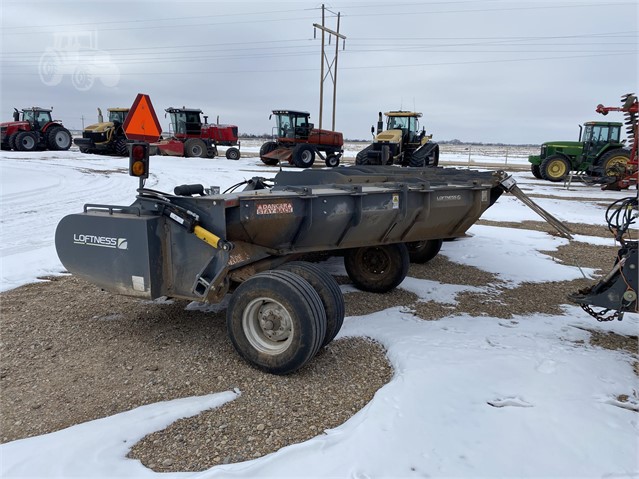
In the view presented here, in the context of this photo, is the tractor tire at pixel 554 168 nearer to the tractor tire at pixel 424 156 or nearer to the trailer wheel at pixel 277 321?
the tractor tire at pixel 424 156

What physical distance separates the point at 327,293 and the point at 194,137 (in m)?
25.9

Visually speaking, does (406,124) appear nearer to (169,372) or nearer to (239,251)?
(239,251)

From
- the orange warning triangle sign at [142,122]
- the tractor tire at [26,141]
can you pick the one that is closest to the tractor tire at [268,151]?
the tractor tire at [26,141]

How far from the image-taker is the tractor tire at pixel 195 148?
86.7 ft

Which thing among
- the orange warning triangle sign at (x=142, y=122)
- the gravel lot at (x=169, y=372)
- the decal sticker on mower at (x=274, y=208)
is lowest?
the gravel lot at (x=169, y=372)

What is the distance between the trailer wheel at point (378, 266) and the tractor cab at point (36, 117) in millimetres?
28043

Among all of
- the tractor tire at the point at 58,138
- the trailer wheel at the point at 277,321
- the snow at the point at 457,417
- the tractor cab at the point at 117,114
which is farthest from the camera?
the tractor cab at the point at 117,114

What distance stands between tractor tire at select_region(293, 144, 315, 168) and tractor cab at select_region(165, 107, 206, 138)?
7766mm

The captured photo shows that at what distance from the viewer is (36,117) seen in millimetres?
27812

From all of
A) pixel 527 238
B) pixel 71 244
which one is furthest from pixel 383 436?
pixel 527 238

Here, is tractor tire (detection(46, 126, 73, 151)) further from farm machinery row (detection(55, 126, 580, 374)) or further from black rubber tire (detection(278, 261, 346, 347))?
black rubber tire (detection(278, 261, 346, 347))

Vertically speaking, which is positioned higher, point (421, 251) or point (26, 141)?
point (26, 141)

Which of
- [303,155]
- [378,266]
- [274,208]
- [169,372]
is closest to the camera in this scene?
[169,372]

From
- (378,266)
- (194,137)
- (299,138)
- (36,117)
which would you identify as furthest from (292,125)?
(378,266)
